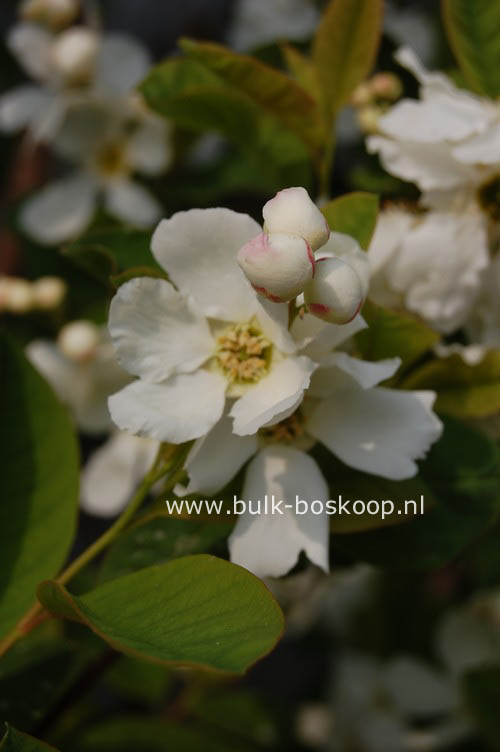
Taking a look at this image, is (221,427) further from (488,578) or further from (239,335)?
(488,578)

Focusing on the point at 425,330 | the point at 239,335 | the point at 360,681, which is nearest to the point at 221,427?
the point at 239,335

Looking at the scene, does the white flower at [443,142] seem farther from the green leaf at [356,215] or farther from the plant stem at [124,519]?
the plant stem at [124,519]

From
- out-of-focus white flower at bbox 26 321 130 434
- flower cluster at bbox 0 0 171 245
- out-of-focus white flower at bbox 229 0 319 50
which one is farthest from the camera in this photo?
out-of-focus white flower at bbox 229 0 319 50

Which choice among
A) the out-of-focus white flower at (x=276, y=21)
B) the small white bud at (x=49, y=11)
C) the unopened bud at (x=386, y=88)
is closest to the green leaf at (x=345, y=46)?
the unopened bud at (x=386, y=88)

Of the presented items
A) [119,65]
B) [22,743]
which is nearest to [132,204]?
[119,65]

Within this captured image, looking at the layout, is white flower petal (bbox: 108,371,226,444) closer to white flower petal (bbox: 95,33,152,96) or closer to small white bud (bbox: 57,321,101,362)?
small white bud (bbox: 57,321,101,362)

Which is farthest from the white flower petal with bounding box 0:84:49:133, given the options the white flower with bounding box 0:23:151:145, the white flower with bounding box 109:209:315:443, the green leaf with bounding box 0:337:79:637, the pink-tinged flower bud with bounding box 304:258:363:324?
the pink-tinged flower bud with bounding box 304:258:363:324

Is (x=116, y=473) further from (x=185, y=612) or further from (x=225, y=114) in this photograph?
(x=185, y=612)
